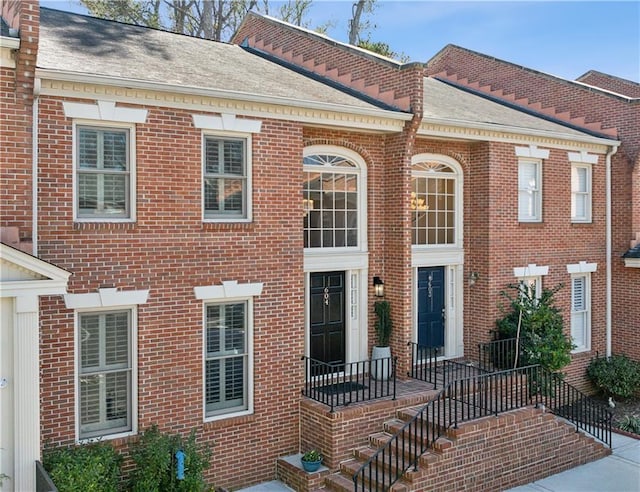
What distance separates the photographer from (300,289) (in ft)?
36.3

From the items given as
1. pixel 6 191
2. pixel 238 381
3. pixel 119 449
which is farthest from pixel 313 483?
pixel 6 191

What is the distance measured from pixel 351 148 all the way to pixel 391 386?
476 cm

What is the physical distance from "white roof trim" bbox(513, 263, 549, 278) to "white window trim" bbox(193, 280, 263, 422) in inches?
277

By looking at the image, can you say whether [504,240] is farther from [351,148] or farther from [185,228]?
[185,228]

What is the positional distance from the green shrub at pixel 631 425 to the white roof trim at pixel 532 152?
6370 mm

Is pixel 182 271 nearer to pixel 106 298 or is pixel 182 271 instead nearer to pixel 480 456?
pixel 106 298

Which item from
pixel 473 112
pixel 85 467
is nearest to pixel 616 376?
pixel 473 112

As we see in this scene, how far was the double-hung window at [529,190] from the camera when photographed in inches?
587

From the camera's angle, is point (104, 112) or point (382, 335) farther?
point (382, 335)

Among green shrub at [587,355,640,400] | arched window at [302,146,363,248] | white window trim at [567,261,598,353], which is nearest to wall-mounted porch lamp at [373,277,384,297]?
arched window at [302,146,363,248]

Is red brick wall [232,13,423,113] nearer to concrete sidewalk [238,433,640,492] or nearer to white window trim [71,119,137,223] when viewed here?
white window trim [71,119,137,223]

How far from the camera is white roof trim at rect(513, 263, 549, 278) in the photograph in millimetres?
14672

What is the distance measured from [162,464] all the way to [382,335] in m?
5.31

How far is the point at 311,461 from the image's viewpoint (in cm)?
995
